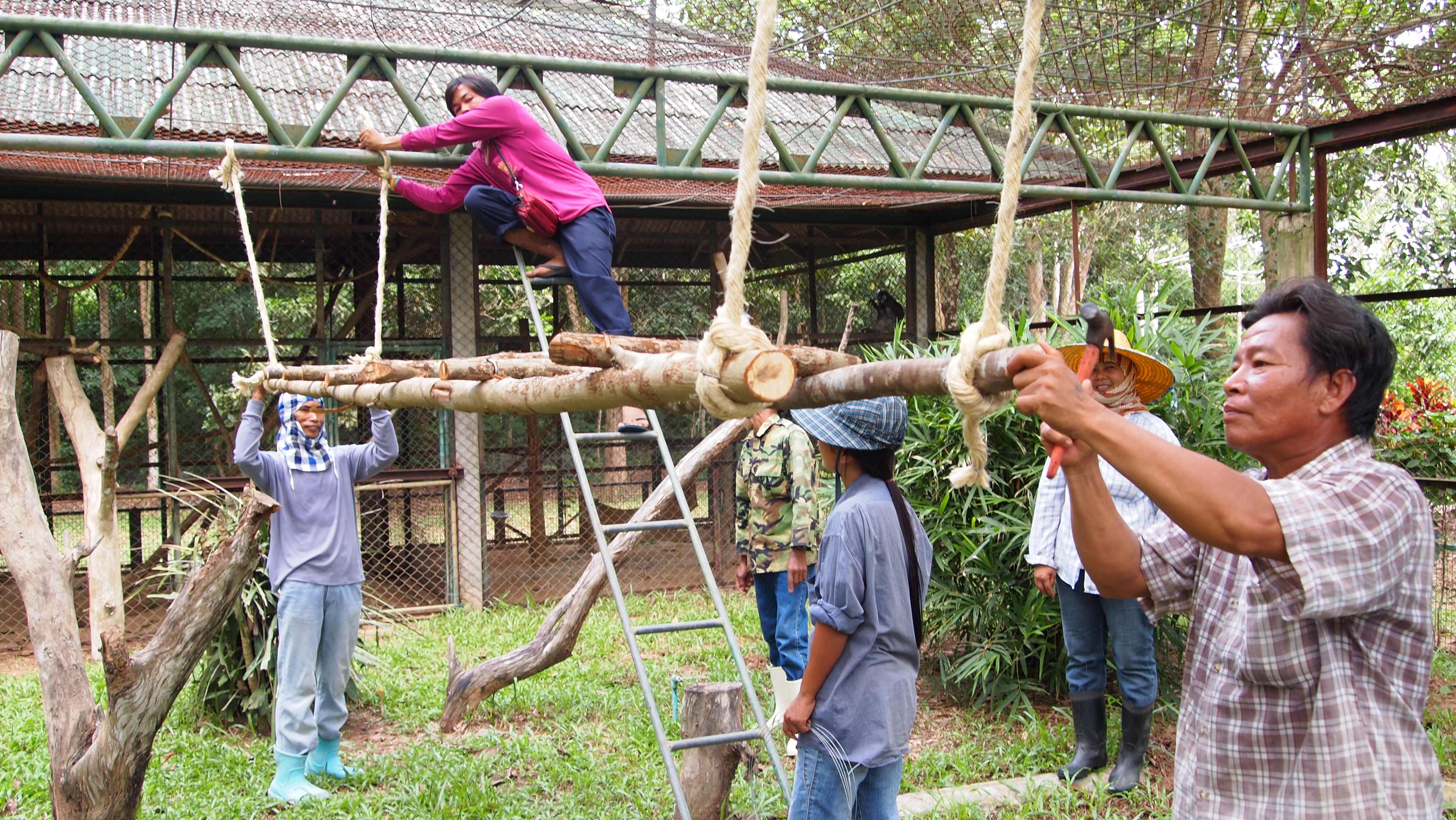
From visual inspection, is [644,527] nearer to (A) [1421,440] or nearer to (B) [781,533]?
(B) [781,533]

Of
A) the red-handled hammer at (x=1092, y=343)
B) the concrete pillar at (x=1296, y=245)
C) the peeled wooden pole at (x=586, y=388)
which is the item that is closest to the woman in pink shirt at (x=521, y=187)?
the peeled wooden pole at (x=586, y=388)

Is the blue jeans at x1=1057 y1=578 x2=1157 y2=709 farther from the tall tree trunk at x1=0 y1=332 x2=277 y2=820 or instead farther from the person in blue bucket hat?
the tall tree trunk at x1=0 y1=332 x2=277 y2=820

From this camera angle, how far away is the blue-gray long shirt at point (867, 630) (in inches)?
104

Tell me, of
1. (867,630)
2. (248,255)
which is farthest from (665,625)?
(248,255)

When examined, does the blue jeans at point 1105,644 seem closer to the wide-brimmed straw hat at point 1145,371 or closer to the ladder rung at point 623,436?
the wide-brimmed straw hat at point 1145,371

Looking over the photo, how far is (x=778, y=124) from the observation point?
815cm

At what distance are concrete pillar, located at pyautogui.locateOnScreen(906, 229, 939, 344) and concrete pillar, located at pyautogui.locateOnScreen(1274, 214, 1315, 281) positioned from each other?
326 cm

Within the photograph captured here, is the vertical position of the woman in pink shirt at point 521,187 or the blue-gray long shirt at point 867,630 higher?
the woman in pink shirt at point 521,187

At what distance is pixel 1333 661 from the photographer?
1.51m

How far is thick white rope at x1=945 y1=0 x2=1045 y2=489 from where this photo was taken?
1.41m

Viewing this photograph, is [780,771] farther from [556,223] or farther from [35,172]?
[35,172]

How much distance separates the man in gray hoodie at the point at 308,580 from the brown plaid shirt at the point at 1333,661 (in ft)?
12.0

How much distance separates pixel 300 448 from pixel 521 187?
147 centimetres

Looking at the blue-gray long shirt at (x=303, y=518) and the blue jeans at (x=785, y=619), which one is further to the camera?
the blue jeans at (x=785, y=619)
